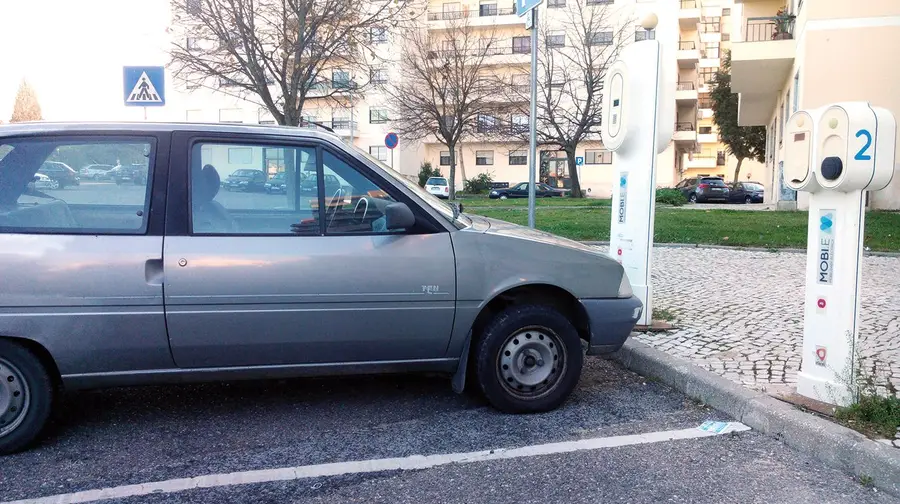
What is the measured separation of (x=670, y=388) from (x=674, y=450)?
3.87 feet

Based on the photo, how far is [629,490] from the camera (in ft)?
11.1

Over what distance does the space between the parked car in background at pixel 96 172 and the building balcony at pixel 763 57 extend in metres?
22.8

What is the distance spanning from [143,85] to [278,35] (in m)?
9.94

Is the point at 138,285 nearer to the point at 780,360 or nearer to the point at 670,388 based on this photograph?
the point at 670,388

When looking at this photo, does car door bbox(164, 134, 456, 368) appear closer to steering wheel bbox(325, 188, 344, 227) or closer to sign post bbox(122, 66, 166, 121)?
steering wheel bbox(325, 188, 344, 227)

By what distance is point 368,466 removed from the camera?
3674 mm

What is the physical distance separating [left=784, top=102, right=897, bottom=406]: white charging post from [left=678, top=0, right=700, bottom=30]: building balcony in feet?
167

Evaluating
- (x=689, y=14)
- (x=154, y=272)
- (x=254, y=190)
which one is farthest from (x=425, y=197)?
(x=689, y=14)

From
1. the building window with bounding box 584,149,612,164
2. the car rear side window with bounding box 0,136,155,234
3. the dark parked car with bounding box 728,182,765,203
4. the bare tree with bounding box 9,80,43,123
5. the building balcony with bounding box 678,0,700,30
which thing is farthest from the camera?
the bare tree with bounding box 9,80,43,123

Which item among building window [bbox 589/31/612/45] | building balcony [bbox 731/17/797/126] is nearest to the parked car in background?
building balcony [bbox 731/17/797/126]

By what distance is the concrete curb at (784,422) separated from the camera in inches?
135

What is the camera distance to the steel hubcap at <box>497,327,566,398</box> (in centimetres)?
437

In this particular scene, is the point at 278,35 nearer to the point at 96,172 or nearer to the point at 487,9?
the point at 96,172

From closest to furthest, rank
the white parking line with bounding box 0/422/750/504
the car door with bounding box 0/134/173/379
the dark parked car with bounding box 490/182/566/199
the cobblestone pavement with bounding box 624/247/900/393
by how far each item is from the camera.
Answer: the white parking line with bounding box 0/422/750/504
the car door with bounding box 0/134/173/379
the cobblestone pavement with bounding box 624/247/900/393
the dark parked car with bounding box 490/182/566/199
